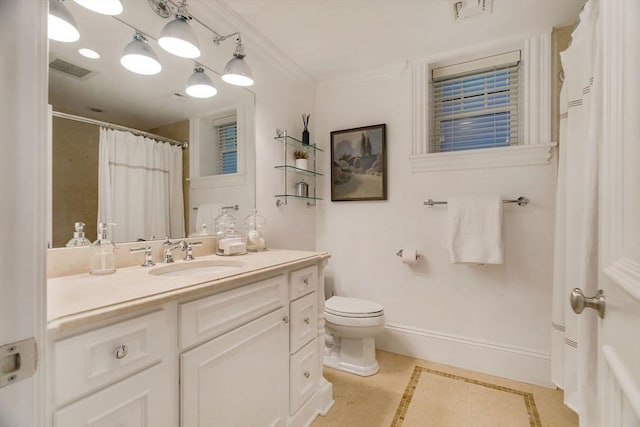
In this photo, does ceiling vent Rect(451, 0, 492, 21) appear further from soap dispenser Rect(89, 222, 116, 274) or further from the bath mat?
the bath mat

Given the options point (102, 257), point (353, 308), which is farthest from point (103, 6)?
point (353, 308)

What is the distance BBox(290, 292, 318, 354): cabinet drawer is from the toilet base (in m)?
0.57

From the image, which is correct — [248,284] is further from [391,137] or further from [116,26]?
[391,137]

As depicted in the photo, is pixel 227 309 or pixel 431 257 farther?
pixel 431 257

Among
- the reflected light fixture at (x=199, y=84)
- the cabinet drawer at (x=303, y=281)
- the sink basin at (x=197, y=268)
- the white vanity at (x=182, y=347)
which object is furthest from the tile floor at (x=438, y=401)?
the reflected light fixture at (x=199, y=84)

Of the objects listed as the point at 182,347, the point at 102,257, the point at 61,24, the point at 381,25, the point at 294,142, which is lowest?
the point at 182,347

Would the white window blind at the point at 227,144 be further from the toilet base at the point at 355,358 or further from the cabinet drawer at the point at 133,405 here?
the toilet base at the point at 355,358

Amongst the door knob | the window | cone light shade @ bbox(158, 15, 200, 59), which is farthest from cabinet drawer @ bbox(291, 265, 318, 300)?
the window

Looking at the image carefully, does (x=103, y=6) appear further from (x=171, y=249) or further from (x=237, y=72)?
(x=171, y=249)

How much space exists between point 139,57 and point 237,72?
1.54ft

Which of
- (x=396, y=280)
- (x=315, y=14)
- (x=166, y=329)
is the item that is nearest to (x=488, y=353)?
(x=396, y=280)

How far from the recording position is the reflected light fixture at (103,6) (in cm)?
110

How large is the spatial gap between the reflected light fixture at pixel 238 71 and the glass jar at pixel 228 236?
75 centimetres

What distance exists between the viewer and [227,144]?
1.85m
